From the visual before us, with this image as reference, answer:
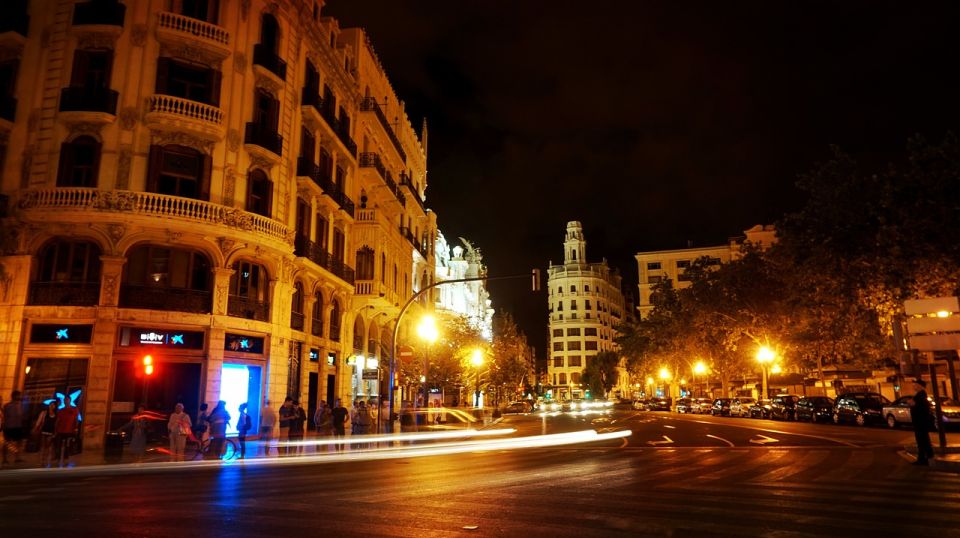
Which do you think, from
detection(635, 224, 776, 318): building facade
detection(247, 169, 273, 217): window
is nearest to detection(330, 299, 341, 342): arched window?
detection(247, 169, 273, 217): window

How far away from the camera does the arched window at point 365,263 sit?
121 ft

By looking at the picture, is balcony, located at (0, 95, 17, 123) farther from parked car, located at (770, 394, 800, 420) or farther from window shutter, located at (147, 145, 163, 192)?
parked car, located at (770, 394, 800, 420)

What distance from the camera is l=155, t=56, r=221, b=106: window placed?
2470 cm

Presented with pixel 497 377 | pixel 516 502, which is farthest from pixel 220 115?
pixel 497 377

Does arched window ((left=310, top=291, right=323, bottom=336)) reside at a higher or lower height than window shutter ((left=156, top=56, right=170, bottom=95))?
lower

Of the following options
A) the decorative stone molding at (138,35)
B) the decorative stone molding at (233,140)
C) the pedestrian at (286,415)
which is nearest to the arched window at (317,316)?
the pedestrian at (286,415)

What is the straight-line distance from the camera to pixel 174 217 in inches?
907

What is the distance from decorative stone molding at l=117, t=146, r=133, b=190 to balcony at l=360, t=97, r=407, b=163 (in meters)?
16.9

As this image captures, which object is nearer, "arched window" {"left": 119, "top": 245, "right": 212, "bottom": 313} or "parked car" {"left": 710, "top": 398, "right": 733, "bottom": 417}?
"arched window" {"left": 119, "top": 245, "right": 212, "bottom": 313}

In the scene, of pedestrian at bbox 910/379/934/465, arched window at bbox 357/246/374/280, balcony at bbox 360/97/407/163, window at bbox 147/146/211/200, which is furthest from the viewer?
balcony at bbox 360/97/407/163

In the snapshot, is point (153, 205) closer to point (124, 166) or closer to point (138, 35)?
point (124, 166)

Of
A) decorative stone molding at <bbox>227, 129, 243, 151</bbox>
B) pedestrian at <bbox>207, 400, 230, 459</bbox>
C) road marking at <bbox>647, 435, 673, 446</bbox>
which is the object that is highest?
decorative stone molding at <bbox>227, 129, 243, 151</bbox>

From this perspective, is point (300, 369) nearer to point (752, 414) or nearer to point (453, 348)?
point (453, 348)

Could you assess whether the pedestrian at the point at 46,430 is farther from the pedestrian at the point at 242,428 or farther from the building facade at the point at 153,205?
the pedestrian at the point at 242,428
